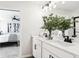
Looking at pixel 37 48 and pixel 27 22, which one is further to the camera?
pixel 27 22

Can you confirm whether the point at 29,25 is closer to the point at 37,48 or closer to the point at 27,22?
the point at 27,22

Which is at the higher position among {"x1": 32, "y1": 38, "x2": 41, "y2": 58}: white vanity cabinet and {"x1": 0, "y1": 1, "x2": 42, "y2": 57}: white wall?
{"x1": 0, "y1": 1, "x2": 42, "y2": 57}: white wall

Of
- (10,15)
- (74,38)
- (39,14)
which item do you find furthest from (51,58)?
(10,15)

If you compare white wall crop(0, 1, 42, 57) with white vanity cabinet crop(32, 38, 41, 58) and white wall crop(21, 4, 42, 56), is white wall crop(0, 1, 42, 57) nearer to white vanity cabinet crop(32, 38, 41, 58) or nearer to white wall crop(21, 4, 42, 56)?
white wall crop(21, 4, 42, 56)

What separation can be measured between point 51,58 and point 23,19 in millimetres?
2133

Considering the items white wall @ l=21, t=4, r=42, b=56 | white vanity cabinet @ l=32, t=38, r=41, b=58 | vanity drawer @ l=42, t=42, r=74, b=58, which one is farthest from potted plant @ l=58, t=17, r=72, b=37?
white wall @ l=21, t=4, r=42, b=56

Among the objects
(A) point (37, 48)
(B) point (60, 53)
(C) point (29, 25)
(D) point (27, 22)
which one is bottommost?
(A) point (37, 48)

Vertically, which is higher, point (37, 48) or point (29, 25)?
point (29, 25)

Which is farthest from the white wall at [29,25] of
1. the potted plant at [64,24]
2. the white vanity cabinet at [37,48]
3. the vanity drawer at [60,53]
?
the vanity drawer at [60,53]

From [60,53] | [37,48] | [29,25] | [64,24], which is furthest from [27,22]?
[60,53]

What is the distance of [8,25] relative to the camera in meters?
7.01

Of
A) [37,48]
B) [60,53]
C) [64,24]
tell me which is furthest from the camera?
[37,48]

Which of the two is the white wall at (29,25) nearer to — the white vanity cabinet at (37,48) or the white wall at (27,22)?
the white wall at (27,22)

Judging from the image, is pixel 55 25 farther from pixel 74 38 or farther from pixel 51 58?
pixel 51 58
